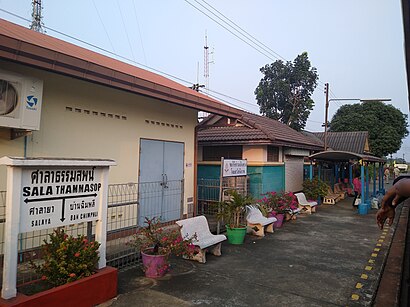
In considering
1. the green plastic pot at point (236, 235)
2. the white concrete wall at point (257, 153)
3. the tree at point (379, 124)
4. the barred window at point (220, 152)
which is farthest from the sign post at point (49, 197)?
the tree at point (379, 124)

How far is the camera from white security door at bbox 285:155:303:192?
13953 mm

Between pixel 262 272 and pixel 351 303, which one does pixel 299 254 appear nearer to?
pixel 262 272

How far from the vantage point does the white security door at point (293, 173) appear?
13953 millimetres

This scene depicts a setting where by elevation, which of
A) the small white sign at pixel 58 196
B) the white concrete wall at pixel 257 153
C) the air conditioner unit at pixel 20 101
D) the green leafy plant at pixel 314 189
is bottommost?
the green leafy plant at pixel 314 189

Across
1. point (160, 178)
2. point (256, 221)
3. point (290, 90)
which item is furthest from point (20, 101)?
point (290, 90)

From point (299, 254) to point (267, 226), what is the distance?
205 cm

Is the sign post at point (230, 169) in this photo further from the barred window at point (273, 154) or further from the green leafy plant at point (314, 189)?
the green leafy plant at point (314, 189)

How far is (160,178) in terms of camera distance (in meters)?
7.99

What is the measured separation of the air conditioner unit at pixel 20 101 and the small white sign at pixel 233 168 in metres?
4.58

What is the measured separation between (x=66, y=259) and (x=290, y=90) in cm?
2888

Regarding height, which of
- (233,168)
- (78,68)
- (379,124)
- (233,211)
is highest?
(379,124)

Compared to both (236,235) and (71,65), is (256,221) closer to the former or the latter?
(236,235)

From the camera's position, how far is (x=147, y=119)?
25.2ft

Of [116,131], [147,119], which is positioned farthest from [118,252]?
[147,119]
